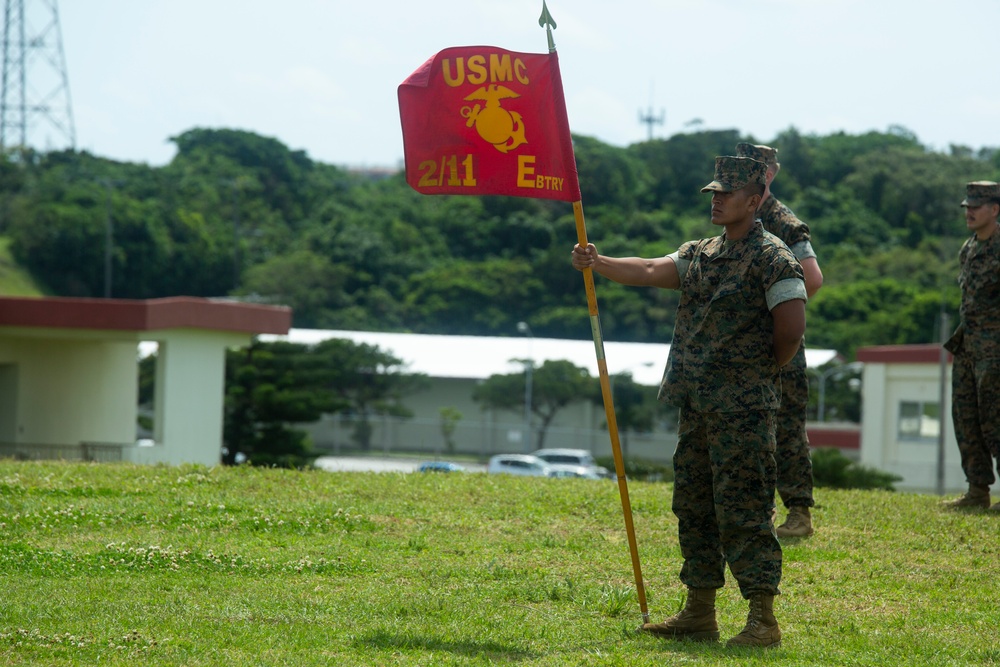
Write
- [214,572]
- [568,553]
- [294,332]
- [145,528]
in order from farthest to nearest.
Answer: [294,332], [145,528], [568,553], [214,572]

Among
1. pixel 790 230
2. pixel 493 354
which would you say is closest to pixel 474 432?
pixel 493 354

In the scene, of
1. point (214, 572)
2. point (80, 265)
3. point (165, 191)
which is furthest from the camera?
point (165, 191)

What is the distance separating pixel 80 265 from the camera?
2793 inches

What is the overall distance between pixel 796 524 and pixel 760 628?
2.45 metres

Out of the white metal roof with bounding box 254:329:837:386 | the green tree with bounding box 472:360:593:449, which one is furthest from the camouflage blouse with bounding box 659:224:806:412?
the white metal roof with bounding box 254:329:837:386

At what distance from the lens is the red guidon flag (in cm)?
608

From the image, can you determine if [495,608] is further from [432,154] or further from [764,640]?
[432,154]

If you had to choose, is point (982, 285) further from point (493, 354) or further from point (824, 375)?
point (493, 354)

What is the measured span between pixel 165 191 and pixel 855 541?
3069 inches

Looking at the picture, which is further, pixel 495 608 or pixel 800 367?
pixel 800 367

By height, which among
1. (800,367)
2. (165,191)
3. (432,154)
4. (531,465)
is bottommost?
(531,465)

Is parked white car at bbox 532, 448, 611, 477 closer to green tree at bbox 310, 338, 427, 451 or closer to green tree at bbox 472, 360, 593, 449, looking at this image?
green tree at bbox 472, 360, 593, 449

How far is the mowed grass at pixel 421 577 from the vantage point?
5.19 metres

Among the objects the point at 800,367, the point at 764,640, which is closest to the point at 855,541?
the point at 800,367
